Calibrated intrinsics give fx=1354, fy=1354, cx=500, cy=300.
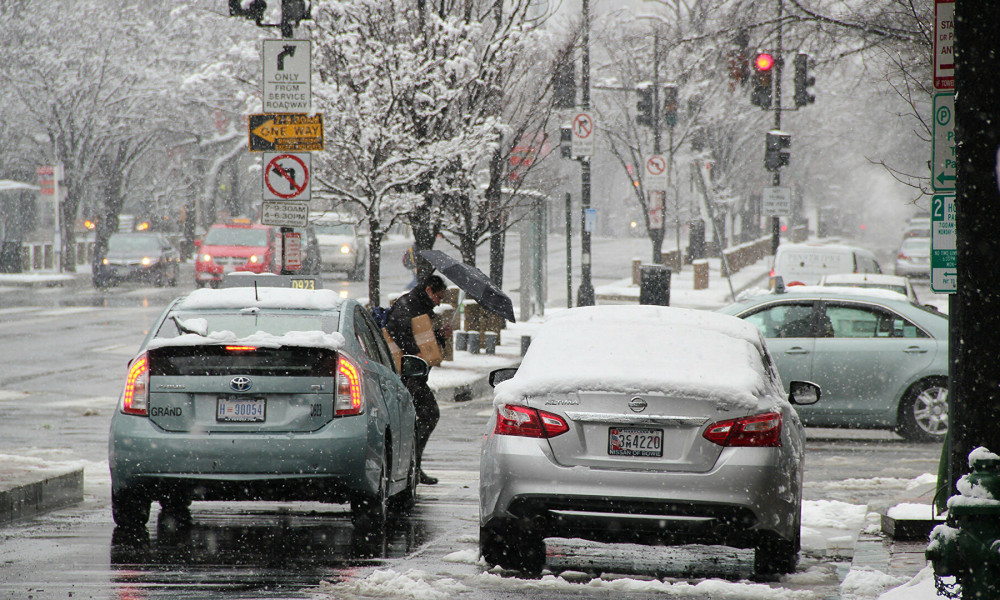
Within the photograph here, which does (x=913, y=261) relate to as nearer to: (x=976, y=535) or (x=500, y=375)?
Result: (x=500, y=375)

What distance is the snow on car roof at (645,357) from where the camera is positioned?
6.87 meters

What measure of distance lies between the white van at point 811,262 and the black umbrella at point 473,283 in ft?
47.2

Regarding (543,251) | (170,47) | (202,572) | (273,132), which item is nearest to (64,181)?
(170,47)

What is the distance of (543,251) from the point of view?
31.5m

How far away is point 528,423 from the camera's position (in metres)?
6.93

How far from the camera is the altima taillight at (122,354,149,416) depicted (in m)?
8.01

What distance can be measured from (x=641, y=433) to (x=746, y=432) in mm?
531

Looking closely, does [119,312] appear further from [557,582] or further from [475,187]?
[557,582]

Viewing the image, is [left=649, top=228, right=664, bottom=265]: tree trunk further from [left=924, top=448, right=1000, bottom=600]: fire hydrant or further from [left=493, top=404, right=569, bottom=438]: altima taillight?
[left=924, top=448, right=1000, bottom=600]: fire hydrant

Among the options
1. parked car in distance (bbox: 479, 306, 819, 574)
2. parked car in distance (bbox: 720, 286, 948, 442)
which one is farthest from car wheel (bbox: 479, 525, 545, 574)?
parked car in distance (bbox: 720, 286, 948, 442)

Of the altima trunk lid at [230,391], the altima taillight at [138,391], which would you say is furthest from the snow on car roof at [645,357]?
the altima taillight at [138,391]

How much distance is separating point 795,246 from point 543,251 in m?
6.59

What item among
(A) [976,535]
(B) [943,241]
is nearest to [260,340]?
(B) [943,241]

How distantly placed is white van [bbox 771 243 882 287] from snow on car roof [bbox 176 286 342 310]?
62.0 feet
